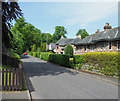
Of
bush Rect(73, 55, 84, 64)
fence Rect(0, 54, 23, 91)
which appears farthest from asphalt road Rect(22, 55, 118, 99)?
bush Rect(73, 55, 84, 64)

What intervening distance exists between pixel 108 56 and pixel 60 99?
7.10 m

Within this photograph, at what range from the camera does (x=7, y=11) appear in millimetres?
10781

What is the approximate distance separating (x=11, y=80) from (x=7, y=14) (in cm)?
666

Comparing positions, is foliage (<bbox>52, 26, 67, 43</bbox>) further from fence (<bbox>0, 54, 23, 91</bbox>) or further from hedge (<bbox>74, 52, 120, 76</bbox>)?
fence (<bbox>0, 54, 23, 91</bbox>)

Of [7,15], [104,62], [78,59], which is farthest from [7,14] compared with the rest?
[78,59]

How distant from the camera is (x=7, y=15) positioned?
11.0 m

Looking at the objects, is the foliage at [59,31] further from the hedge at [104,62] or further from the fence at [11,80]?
the fence at [11,80]

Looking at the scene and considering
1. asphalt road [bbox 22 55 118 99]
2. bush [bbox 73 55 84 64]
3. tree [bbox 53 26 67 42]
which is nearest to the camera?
asphalt road [bbox 22 55 118 99]

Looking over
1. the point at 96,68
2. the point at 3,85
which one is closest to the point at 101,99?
the point at 3,85

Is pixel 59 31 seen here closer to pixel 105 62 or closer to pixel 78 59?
pixel 78 59

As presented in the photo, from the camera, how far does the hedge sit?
34.6ft

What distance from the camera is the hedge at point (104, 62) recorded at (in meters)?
10.5

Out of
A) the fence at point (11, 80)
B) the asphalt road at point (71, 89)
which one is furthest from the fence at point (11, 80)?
the asphalt road at point (71, 89)

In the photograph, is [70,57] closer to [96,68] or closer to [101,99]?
[96,68]
